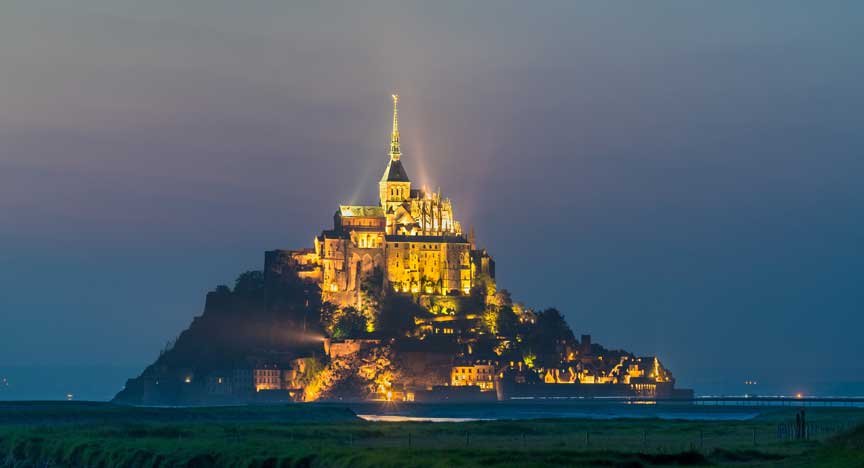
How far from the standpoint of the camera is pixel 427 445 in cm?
8744

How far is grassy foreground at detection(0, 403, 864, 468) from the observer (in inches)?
2689

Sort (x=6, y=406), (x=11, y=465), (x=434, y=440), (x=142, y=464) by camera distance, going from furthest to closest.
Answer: (x=6, y=406)
(x=434, y=440)
(x=11, y=465)
(x=142, y=464)

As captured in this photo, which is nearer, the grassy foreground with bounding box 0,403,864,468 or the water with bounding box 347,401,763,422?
the grassy foreground with bounding box 0,403,864,468

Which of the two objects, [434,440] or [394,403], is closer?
[434,440]

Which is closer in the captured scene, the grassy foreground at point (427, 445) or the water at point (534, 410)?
the grassy foreground at point (427, 445)

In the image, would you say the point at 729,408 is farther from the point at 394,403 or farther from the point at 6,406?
the point at 6,406

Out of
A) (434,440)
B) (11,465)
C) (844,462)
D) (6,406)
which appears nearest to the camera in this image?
(844,462)

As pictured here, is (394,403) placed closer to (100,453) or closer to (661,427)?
(661,427)

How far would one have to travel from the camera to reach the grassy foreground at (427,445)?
224ft

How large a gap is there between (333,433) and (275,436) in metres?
5.52

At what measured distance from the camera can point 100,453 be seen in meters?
84.8

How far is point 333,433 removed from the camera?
101 meters

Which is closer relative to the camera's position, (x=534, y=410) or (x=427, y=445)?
(x=427, y=445)

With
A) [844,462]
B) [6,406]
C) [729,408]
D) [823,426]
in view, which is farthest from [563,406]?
[844,462]
